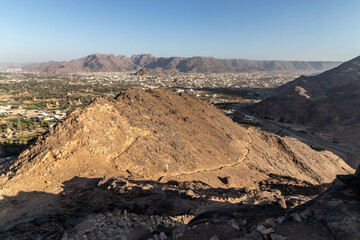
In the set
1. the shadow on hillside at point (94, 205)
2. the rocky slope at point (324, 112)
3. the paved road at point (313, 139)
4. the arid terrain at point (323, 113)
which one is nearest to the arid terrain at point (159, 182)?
the shadow on hillside at point (94, 205)

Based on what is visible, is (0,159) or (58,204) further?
(0,159)

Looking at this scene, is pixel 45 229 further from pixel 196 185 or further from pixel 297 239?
pixel 297 239

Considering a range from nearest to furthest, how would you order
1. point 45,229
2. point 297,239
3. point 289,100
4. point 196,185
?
1. point 297,239
2. point 45,229
3. point 196,185
4. point 289,100

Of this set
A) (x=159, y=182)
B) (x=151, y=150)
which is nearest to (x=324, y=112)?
(x=151, y=150)

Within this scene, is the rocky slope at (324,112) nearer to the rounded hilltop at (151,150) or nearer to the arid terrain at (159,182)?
the arid terrain at (159,182)

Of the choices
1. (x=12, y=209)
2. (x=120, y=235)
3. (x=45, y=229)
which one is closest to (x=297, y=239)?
(x=120, y=235)
